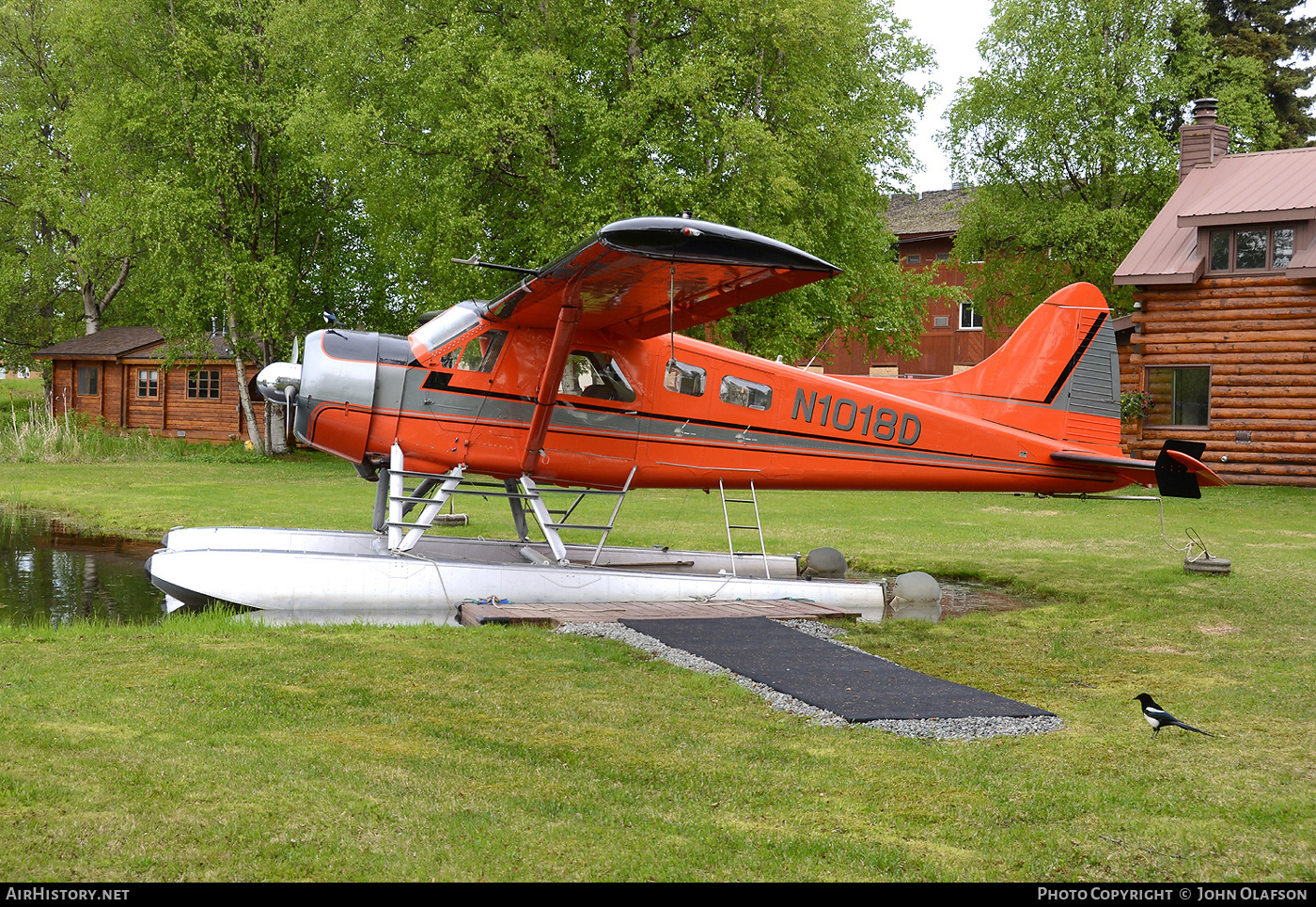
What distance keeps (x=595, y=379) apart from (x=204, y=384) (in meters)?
28.2

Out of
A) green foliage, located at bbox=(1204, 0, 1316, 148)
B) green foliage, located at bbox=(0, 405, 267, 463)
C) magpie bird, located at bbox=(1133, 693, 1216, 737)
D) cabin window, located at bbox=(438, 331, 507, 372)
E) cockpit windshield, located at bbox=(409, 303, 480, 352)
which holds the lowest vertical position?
magpie bird, located at bbox=(1133, 693, 1216, 737)

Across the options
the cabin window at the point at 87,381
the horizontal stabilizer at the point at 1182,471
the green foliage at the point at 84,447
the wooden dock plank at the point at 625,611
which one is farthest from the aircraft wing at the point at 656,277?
the cabin window at the point at 87,381

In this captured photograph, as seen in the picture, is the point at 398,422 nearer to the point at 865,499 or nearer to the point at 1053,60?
the point at 865,499

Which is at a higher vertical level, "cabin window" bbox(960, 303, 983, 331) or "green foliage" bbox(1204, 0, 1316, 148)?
"green foliage" bbox(1204, 0, 1316, 148)

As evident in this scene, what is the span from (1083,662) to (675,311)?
508cm

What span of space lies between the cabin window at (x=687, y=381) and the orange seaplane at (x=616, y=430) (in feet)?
0.07

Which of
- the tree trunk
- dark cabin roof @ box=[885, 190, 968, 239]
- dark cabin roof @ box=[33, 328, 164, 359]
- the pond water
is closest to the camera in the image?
the pond water

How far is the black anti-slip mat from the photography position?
256 inches

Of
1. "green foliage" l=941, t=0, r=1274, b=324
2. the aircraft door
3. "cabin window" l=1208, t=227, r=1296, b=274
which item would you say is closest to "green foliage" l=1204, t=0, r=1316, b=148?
"green foliage" l=941, t=0, r=1274, b=324

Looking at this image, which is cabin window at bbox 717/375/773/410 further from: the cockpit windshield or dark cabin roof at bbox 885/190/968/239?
dark cabin roof at bbox 885/190/968/239

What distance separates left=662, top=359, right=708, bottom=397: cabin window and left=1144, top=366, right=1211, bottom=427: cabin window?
19.0 metres

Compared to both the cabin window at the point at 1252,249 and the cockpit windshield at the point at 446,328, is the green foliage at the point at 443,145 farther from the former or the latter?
the cockpit windshield at the point at 446,328

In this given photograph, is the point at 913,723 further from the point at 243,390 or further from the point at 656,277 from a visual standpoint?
the point at 243,390

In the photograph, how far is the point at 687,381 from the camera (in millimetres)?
11422
